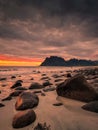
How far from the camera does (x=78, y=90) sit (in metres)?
4.73

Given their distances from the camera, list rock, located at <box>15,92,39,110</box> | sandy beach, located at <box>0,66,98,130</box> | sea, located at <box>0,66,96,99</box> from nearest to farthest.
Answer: sandy beach, located at <box>0,66,98,130</box>, rock, located at <box>15,92,39,110</box>, sea, located at <box>0,66,96,99</box>

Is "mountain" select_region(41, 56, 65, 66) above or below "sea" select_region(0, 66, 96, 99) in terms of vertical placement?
above

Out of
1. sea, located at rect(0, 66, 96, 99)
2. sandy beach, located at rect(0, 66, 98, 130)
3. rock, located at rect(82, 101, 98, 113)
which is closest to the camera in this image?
sandy beach, located at rect(0, 66, 98, 130)

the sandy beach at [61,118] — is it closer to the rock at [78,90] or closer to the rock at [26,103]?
the rock at [26,103]

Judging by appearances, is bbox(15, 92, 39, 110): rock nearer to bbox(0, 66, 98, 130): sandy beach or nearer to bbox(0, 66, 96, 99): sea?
bbox(0, 66, 98, 130): sandy beach

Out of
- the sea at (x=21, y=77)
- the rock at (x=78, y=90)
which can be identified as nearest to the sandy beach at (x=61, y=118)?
the rock at (x=78, y=90)

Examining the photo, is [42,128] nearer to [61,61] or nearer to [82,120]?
[82,120]

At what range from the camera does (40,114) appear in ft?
11.1

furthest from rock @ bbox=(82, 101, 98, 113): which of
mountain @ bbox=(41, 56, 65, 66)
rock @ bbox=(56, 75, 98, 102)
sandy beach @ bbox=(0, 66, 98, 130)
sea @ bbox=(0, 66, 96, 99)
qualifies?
mountain @ bbox=(41, 56, 65, 66)

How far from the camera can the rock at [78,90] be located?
4387 mm

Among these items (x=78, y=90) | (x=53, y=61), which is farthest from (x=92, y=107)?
(x=53, y=61)

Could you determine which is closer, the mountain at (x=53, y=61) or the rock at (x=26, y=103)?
the rock at (x=26, y=103)

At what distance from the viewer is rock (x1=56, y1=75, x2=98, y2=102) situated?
4387mm

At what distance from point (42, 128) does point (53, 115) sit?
82 centimetres
